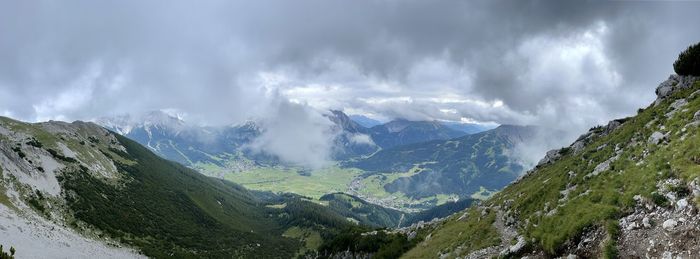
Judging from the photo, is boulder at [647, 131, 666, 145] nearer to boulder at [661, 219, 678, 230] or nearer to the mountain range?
the mountain range

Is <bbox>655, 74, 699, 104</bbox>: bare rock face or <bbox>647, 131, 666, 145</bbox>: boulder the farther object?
<bbox>655, 74, 699, 104</bbox>: bare rock face

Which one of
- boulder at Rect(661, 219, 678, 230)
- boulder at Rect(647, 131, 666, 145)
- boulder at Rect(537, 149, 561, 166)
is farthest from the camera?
boulder at Rect(537, 149, 561, 166)

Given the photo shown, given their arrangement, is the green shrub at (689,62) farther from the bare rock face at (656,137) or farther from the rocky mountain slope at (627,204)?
the bare rock face at (656,137)

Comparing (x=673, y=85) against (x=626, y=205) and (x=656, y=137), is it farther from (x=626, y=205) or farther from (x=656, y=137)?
(x=626, y=205)

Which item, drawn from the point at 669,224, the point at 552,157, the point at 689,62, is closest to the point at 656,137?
the point at 669,224

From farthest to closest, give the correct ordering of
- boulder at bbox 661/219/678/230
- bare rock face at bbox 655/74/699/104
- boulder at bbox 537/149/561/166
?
boulder at bbox 537/149/561/166 < bare rock face at bbox 655/74/699/104 < boulder at bbox 661/219/678/230

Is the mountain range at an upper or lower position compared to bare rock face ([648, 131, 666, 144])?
lower

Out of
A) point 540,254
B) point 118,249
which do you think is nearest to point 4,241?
point 118,249

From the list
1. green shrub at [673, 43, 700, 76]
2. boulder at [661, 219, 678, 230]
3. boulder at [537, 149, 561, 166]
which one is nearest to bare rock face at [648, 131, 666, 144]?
boulder at [661, 219, 678, 230]

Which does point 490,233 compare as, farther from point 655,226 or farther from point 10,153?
point 10,153

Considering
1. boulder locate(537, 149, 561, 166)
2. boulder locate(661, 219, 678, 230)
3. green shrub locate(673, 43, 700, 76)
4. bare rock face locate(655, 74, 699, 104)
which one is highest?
green shrub locate(673, 43, 700, 76)
